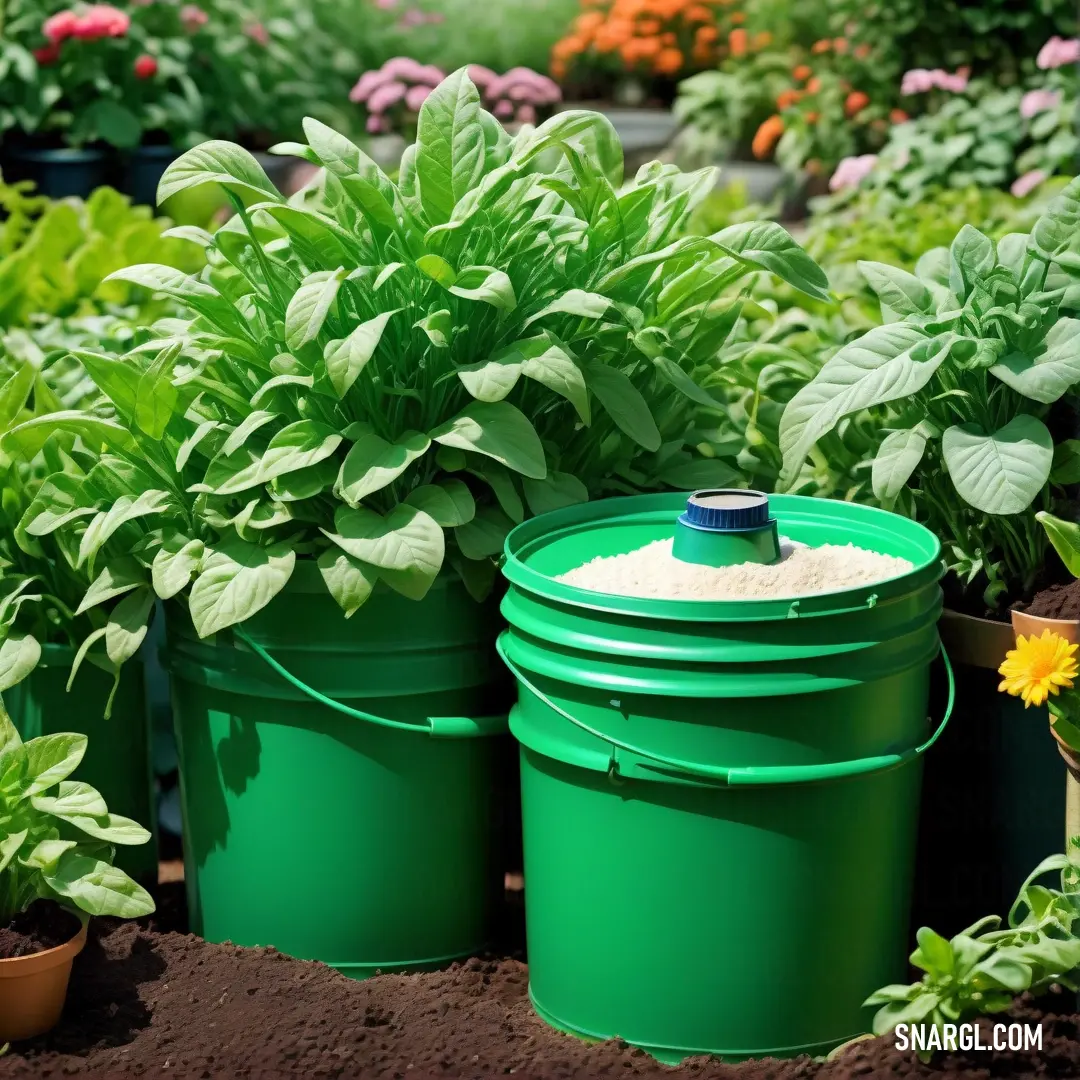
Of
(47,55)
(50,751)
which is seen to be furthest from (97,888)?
(47,55)

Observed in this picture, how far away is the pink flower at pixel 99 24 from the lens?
695cm

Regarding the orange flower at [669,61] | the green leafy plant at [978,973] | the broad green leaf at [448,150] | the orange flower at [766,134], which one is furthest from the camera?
the orange flower at [669,61]

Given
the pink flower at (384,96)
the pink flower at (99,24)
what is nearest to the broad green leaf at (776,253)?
the pink flower at (99,24)

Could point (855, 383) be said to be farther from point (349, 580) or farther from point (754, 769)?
point (349, 580)

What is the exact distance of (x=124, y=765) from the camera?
318 centimetres

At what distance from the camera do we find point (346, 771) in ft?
9.12

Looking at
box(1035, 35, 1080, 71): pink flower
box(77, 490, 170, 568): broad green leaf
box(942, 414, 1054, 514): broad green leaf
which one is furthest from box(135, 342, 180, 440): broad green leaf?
box(1035, 35, 1080, 71): pink flower

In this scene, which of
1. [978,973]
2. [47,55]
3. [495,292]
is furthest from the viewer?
[47,55]

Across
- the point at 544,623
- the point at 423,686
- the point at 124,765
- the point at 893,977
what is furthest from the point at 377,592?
the point at 893,977

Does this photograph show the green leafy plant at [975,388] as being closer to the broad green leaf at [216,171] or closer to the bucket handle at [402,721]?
the bucket handle at [402,721]

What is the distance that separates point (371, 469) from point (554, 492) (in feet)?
1.19

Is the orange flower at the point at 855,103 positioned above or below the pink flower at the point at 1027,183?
above

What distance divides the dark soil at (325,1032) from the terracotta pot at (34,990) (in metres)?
0.03

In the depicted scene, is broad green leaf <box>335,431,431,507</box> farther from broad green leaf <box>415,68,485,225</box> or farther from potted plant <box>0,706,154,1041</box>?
potted plant <box>0,706,154,1041</box>
